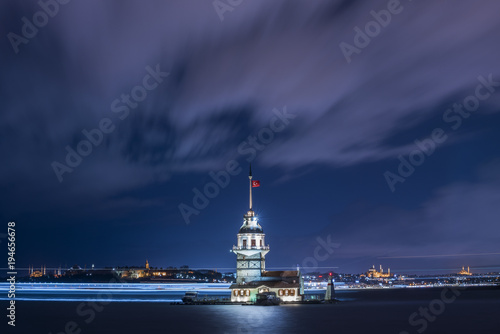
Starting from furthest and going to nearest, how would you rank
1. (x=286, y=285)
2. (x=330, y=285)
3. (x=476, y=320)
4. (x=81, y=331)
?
1. (x=330, y=285)
2. (x=286, y=285)
3. (x=476, y=320)
4. (x=81, y=331)

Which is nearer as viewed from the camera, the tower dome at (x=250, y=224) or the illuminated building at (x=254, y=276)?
the illuminated building at (x=254, y=276)

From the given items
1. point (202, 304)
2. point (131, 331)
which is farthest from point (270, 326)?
point (202, 304)

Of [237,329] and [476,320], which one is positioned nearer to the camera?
[237,329]

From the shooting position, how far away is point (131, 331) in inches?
2265

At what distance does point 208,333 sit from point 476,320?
112 feet

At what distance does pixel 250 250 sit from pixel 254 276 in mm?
4205

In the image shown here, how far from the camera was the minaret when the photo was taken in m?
90.8

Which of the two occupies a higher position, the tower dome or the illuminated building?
the tower dome

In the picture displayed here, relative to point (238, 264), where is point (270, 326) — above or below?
below

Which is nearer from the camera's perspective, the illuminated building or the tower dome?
the illuminated building

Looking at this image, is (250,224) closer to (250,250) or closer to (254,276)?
(250,250)

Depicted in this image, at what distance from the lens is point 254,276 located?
298ft

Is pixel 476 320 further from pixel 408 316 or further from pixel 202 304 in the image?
pixel 202 304

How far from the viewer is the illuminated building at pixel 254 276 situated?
9025 cm
